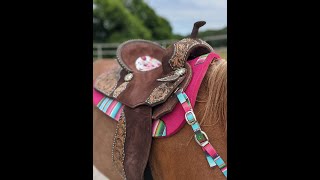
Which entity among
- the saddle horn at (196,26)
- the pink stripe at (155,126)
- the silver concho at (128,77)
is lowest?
the pink stripe at (155,126)

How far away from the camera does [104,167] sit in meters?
1.84

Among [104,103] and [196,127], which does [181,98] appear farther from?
[104,103]

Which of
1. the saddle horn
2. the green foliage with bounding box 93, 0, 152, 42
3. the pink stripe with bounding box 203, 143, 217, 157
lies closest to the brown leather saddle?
the saddle horn

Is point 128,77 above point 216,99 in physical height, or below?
above

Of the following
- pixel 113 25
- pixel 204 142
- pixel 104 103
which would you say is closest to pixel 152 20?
pixel 113 25

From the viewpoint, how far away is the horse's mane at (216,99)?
3.93ft

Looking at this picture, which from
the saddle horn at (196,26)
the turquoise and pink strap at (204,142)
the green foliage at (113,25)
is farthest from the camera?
the green foliage at (113,25)

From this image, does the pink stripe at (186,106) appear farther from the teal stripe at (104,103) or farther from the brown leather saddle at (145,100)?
the teal stripe at (104,103)

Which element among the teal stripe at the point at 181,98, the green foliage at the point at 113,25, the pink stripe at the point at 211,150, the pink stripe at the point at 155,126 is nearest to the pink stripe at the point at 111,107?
the pink stripe at the point at 155,126

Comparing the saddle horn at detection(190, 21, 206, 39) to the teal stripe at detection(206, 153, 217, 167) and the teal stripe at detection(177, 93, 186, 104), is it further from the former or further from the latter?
the teal stripe at detection(206, 153, 217, 167)

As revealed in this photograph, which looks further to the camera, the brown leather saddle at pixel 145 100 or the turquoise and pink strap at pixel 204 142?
the brown leather saddle at pixel 145 100

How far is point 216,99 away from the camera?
3.97ft
